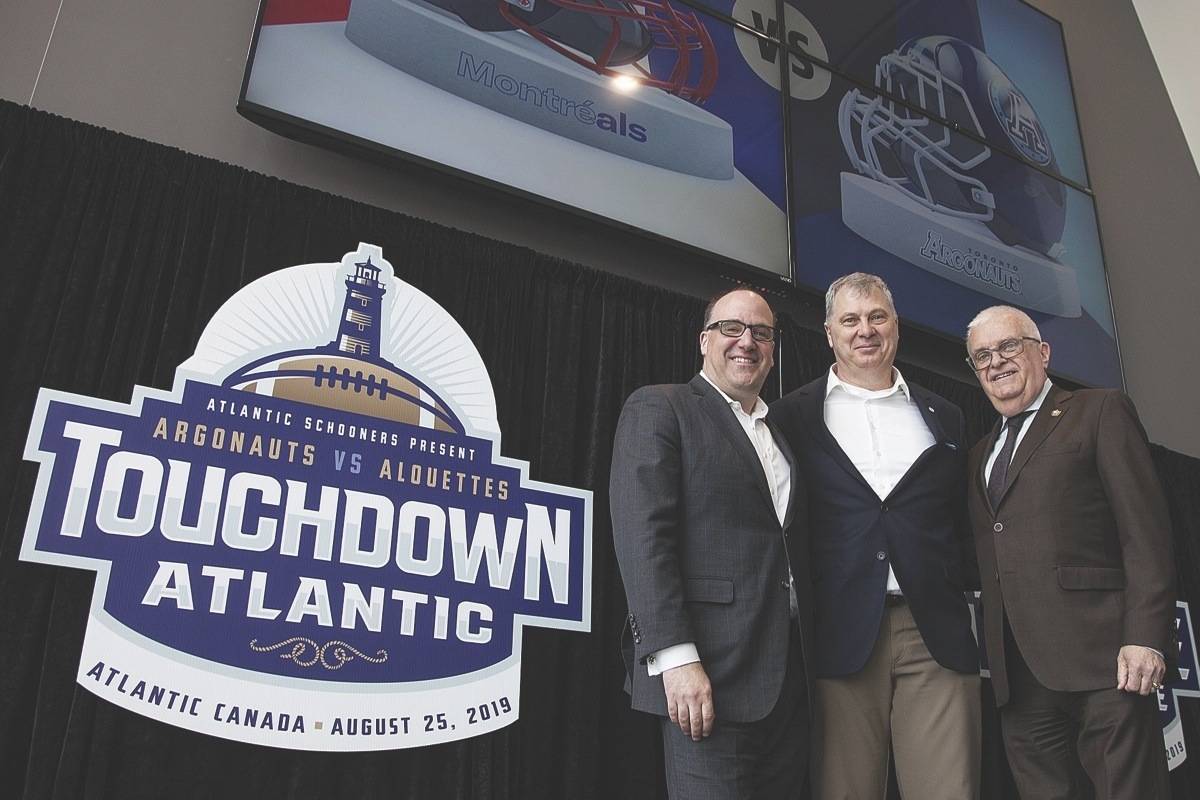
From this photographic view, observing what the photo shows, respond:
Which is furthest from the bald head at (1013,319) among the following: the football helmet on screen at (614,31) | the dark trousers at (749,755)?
the football helmet on screen at (614,31)

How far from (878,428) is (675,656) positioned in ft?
2.18

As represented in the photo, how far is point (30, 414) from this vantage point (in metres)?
1.81

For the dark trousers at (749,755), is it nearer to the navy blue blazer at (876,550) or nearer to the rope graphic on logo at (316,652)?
the navy blue blazer at (876,550)

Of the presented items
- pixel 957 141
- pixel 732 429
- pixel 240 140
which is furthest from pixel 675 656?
pixel 957 141

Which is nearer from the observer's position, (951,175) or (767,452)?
(767,452)

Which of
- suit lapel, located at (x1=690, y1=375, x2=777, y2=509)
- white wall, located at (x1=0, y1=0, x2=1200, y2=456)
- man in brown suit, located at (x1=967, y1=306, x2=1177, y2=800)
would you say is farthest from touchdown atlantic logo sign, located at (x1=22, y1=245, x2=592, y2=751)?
man in brown suit, located at (x1=967, y1=306, x2=1177, y2=800)

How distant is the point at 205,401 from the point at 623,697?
118 centimetres

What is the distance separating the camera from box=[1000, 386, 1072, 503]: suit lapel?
5.73 ft

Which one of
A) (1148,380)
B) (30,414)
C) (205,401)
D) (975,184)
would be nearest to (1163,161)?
(1148,380)

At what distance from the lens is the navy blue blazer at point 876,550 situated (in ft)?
5.16

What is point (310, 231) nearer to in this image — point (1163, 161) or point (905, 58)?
point (905, 58)

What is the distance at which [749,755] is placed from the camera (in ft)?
4.53

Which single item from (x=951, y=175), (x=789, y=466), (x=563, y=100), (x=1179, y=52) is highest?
(x=1179, y=52)

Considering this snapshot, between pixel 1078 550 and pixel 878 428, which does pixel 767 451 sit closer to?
pixel 878 428
